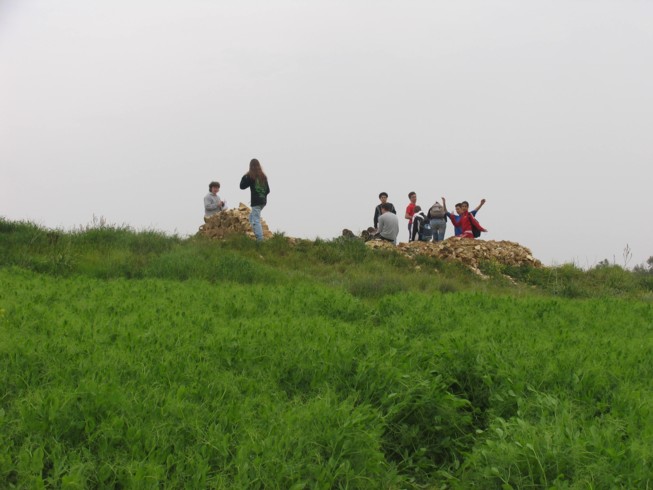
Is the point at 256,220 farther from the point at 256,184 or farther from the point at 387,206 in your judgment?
the point at 387,206

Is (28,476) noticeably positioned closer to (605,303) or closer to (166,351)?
(166,351)

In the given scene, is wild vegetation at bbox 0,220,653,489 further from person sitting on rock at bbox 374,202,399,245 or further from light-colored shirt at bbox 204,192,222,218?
light-colored shirt at bbox 204,192,222,218

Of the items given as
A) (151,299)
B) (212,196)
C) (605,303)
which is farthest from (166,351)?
(212,196)

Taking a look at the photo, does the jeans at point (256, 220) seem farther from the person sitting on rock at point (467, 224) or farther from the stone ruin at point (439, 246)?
the person sitting on rock at point (467, 224)

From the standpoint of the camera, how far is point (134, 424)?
12.5 ft

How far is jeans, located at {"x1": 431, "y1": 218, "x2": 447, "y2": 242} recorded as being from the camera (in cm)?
1858

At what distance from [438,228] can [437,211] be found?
589 millimetres

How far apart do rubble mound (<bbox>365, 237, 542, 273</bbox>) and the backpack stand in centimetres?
91

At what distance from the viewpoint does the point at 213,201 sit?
17.4m

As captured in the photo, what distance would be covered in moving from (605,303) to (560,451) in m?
5.95

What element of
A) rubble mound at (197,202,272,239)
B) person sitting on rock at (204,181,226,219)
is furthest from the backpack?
person sitting on rock at (204,181,226,219)

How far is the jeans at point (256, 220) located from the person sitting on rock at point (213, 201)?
6.91ft

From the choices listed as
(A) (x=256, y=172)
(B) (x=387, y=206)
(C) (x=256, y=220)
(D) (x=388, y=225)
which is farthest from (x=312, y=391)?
(B) (x=387, y=206)

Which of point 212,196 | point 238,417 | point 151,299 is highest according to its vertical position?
point 212,196
